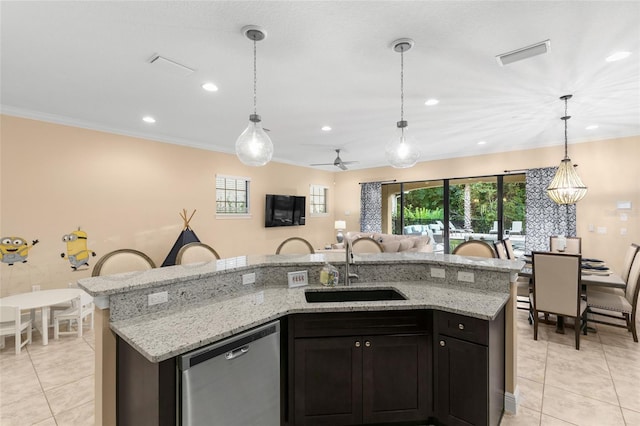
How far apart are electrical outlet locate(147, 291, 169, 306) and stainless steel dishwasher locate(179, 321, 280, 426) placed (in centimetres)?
63

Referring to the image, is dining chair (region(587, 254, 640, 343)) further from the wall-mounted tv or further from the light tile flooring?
the wall-mounted tv

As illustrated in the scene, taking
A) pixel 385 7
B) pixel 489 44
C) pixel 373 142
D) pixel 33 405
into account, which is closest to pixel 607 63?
pixel 489 44

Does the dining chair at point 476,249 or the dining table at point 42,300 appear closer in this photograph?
the dining table at point 42,300

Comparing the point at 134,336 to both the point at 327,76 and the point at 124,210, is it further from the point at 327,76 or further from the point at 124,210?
the point at 124,210

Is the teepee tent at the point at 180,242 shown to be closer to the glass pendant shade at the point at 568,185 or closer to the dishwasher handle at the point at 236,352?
the dishwasher handle at the point at 236,352

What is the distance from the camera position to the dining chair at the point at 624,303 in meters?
3.22

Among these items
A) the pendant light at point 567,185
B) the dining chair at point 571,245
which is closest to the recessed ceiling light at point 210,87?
the pendant light at point 567,185

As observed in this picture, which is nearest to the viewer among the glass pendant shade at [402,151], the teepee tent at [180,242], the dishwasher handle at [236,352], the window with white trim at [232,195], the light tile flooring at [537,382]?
the dishwasher handle at [236,352]

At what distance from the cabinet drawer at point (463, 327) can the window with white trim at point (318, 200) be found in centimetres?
668

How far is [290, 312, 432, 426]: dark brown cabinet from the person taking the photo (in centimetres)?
190

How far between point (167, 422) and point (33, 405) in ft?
6.58

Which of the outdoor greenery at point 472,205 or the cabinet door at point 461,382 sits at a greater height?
the outdoor greenery at point 472,205

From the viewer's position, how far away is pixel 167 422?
1.34m

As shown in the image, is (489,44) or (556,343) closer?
(489,44)
